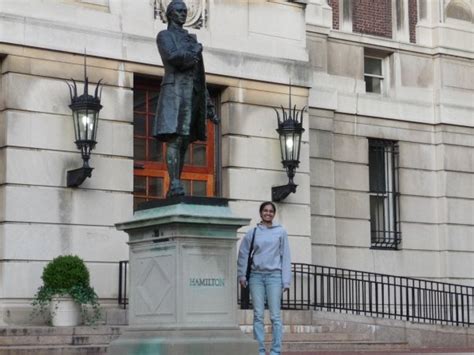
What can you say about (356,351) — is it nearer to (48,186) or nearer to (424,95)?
(48,186)

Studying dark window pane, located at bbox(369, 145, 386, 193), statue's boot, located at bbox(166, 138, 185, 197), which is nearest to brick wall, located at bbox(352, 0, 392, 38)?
dark window pane, located at bbox(369, 145, 386, 193)

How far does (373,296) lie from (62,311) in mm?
8342

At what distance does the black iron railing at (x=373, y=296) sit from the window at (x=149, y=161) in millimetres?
1944

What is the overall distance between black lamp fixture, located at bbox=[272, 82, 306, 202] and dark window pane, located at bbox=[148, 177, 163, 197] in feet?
7.23

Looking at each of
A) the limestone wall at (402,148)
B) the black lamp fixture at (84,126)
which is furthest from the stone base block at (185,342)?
the limestone wall at (402,148)

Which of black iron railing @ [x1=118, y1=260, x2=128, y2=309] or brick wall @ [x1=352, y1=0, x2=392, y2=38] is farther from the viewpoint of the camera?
brick wall @ [x1=352, y1=0, x2=392, y2=38]

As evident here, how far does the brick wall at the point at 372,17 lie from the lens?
24.6 m

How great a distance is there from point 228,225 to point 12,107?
6.92 meters

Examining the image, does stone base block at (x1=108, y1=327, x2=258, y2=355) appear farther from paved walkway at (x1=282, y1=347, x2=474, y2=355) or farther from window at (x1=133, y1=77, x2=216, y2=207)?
window at (x1=133, y1=77, x2=216, y2=207)

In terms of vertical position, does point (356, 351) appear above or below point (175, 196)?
below

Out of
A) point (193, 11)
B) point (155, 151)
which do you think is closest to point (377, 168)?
point (155, 151)

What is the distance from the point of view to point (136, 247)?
42.7 ft

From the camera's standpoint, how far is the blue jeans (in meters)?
13.4

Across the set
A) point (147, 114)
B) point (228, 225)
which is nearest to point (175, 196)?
point (228, 225)
